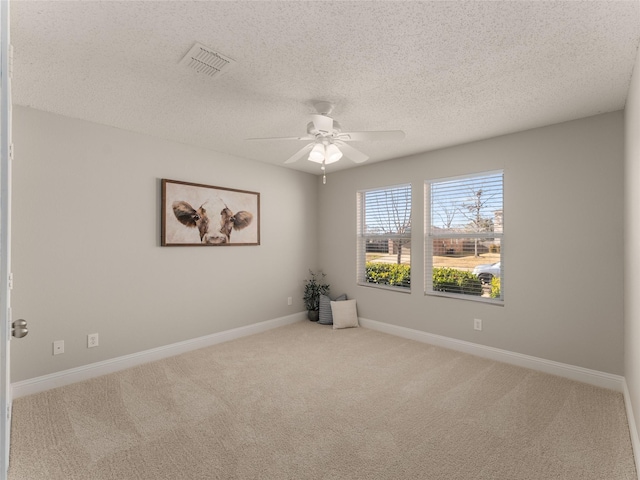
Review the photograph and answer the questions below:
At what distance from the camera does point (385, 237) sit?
455 cm

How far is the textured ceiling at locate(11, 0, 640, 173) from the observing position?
160cm

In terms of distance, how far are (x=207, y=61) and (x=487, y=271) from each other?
338cm

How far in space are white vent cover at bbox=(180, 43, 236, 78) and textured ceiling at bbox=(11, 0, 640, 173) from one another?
62mm

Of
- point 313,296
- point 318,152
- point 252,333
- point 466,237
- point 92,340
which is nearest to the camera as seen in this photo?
point 318,152

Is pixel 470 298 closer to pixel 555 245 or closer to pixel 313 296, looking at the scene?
pixel 555 245

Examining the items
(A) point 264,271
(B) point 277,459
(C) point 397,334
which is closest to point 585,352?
(C) point 397,334

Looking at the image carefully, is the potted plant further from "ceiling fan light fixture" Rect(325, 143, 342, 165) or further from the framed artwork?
"ceiling fan light fixture" Rect(325, 143, 342, 165)

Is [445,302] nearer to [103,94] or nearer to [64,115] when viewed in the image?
[103,94]

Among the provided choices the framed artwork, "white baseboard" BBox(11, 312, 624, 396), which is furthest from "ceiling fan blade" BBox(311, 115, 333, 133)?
"white baseboard" BBox(11, 312, 624, 396)

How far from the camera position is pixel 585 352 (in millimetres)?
2900

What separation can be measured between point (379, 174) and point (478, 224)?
4.94 feet

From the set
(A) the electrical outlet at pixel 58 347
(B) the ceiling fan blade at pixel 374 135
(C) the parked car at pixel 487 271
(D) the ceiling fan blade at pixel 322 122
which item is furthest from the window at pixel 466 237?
(A) the electrical outlet at pixel 58 347

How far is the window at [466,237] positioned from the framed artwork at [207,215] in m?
2.35

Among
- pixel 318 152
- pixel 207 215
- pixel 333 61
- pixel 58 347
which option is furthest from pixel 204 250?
pixel 333 61
